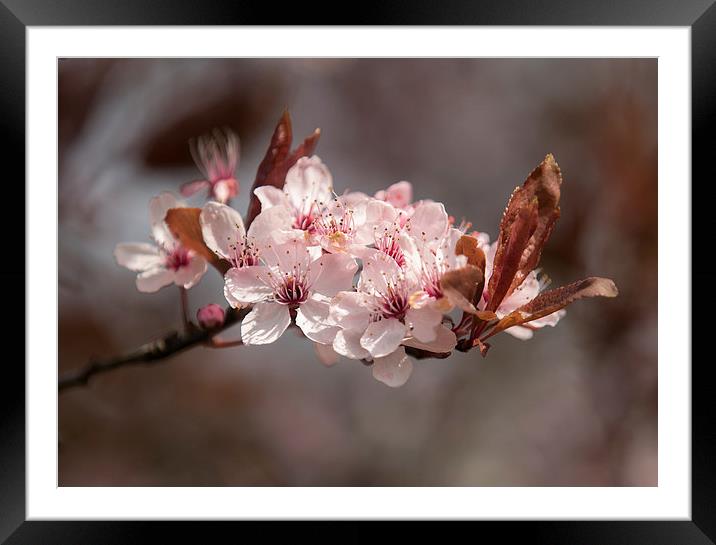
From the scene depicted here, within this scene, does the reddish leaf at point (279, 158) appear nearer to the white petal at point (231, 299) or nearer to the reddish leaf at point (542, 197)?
the white petal at point (231, 299)

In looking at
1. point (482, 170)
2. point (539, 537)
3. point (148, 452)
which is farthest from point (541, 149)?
point (148, 452)

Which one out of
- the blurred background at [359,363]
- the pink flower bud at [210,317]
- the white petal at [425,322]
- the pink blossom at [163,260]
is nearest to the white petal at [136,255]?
the pink blossom at [163,260]

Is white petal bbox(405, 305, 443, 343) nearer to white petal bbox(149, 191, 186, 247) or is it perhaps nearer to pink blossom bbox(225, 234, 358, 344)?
pink blossom bbox(225, 234, 358, 344)

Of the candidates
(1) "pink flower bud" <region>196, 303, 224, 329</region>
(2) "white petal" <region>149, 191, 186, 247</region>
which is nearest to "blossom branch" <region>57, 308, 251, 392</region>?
(1) "pink flower bud" <region>196, 303, 224, 329</region>

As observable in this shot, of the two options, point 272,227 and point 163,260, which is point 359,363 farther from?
point 272,227

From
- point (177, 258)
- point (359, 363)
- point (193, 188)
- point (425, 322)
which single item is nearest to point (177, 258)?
point (177, 258)

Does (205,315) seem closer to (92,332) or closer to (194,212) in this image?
(194,212)
